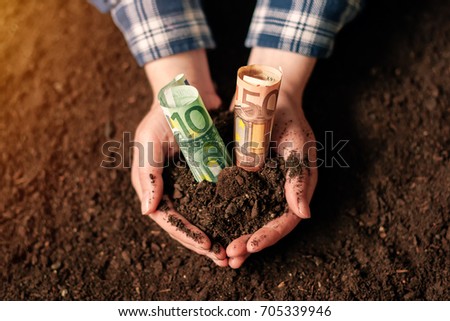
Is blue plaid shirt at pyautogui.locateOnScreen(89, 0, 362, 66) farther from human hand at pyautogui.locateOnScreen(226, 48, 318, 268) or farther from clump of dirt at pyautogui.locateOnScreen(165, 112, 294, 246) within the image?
clump of dirt at pyautogui.locateOnScreen(165, 112, 294, 246)

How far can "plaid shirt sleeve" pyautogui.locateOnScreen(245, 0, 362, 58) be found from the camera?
4.42 ft

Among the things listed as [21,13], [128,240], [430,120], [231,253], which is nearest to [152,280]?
[128,240]

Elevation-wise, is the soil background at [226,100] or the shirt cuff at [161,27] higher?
the shirt cuff at [161,27]

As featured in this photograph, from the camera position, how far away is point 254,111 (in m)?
1.05

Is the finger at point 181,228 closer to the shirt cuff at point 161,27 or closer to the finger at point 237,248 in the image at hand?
the finger at point 237,248

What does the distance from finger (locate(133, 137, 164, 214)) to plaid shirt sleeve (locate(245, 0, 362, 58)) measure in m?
0.45

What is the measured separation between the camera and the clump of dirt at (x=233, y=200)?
115 centimetres

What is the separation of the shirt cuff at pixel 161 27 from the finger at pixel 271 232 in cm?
60

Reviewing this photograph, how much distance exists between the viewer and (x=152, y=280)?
1.28m

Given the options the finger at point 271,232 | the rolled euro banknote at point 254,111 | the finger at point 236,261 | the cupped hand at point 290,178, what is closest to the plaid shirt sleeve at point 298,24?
the cupped hand at point 290,178

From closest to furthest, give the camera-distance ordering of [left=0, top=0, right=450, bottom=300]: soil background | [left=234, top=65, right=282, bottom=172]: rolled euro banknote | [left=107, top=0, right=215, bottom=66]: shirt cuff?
[left=234, top=65, right=282, bottom=172]: rolled euro banknote, [left=0, top=0, right=450, bottom=300]: soil background, [left=107, top=0, right=215, bottom=66]: shirt cuff

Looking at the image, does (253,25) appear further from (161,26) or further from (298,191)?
(298,191)

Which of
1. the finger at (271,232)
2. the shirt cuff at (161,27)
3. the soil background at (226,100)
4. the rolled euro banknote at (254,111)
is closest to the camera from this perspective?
the rolled euro banknote at (254,111)

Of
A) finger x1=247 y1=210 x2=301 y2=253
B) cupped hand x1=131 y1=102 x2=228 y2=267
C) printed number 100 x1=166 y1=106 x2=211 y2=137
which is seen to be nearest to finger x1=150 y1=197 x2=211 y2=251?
cupped hand x1=131 y1=102 x2=228 y2=267
